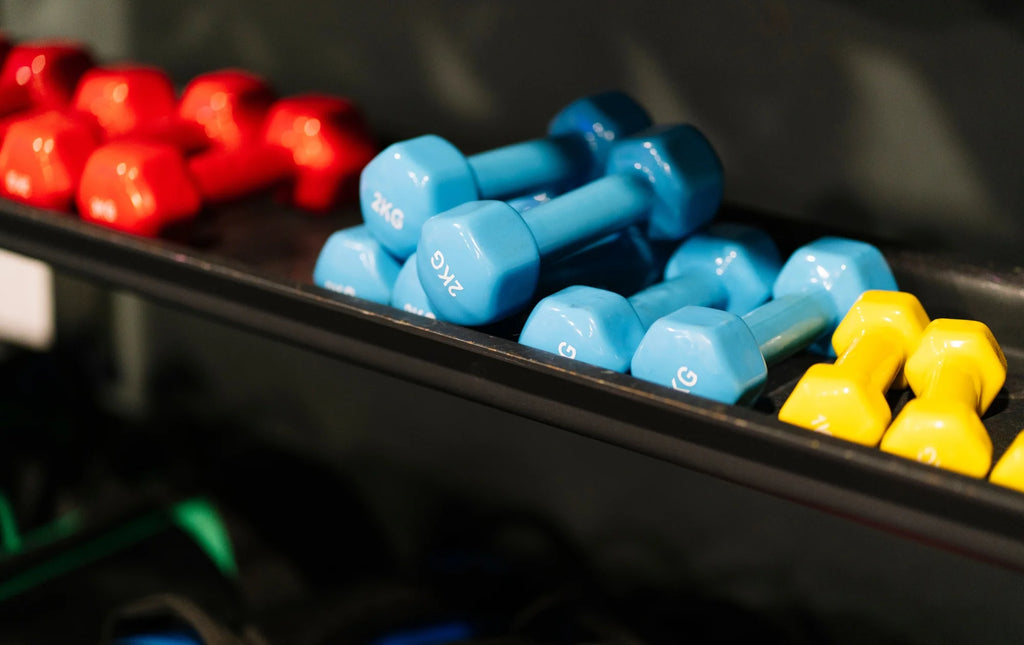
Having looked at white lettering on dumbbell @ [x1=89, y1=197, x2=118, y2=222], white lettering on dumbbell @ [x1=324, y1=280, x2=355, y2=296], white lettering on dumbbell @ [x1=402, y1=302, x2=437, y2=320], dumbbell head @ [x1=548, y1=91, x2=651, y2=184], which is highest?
dumbbell head @ [x1=548, y1=91, x2=651, y2=184]

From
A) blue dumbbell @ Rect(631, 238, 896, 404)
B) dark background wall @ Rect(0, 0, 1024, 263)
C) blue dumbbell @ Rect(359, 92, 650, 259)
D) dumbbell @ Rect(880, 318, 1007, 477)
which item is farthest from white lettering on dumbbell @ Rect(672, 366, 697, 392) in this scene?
dark background wall @ Rect(0, 0, 1024, 263)

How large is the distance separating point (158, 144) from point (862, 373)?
598mm

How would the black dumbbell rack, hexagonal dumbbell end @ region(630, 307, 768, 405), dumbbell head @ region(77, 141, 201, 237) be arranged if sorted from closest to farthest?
the black dumbbell rack < hexagonal dumbbell end @ region(630, 307, 768, 405) < dumbbell head @ region(77, 141, 201, 237)

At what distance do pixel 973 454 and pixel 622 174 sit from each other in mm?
335

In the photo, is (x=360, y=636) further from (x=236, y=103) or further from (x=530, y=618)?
(x=236, y=103)

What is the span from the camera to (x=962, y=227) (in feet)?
2.81

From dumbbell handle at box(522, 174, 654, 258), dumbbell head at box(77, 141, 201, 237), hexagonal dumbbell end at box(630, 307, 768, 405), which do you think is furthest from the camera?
dumbbell head at box(77, 141, 201, 237)

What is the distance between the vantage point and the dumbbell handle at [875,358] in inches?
23.8

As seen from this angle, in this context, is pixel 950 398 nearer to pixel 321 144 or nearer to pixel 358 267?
pixel 358 267

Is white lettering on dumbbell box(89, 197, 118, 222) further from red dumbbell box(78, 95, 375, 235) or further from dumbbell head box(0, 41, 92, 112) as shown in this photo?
dumbbell head box(0, 41, 92, 112)

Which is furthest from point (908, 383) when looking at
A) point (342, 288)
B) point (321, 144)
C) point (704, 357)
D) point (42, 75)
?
point (42, 75)

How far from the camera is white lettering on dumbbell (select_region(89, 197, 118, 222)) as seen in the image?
0.84 m

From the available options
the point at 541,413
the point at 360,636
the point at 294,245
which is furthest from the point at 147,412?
the point at 541,413

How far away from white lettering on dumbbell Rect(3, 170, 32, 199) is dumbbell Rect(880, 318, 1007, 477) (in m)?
0.73
